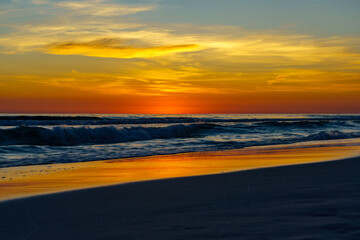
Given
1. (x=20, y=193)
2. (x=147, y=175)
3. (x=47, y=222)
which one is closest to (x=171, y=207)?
(x=47, y=222)

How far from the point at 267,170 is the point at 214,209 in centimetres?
324

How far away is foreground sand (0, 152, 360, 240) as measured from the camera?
294 cm

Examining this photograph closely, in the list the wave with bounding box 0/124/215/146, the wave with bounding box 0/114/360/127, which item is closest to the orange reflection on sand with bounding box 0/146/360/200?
the wave with bounding box 0/124/215/146

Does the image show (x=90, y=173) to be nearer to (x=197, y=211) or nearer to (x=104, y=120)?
(x=197, y=211)

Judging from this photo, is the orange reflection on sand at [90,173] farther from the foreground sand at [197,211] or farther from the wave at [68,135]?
the wave at [68,135]

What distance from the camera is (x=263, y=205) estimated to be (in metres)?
3.77

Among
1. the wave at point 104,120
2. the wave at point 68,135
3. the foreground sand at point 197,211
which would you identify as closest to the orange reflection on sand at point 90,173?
the foreground sand at point 197,211

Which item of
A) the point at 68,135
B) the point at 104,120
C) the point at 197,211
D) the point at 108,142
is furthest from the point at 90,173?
the point at 104,120

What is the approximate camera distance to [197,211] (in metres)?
3.62

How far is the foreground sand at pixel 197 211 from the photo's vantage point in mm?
2939

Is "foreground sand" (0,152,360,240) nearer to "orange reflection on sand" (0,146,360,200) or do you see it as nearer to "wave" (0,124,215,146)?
"orange reflection on sand" (0,146,360,200)

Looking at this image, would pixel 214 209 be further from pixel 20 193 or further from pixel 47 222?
pixel 20 193

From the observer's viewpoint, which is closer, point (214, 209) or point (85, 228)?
point (85, 228)

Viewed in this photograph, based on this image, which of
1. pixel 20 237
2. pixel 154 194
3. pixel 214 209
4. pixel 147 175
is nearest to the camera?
pixel 20 237
